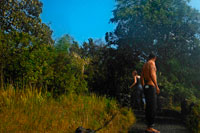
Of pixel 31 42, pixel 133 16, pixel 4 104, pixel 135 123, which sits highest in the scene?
pixel 133 16

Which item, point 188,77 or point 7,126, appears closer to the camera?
point 7,126

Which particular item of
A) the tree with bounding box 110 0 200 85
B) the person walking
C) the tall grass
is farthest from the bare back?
the tree with bounding box 110 0 200 85

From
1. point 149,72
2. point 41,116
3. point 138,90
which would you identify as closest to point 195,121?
point 149,72

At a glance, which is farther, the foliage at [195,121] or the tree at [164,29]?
the tree at [164,29]

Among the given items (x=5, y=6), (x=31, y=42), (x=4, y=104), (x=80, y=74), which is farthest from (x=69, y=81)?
(x=5, y=6)

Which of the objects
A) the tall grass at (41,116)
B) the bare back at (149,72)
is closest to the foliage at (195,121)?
the tall grass at (41,116)

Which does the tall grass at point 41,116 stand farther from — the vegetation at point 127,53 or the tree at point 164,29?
the tree at point 164,29

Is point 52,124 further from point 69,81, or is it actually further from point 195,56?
point 195,56

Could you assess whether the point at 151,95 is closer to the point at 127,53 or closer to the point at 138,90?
the point at 138,90

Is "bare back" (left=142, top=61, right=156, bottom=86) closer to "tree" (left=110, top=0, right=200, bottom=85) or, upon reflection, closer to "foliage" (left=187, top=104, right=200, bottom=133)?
"foliage" (left=187, top=104, right=200, bottom=133)

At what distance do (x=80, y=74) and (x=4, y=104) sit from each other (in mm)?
4893

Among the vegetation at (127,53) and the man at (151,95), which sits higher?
the vegetation at (127,53)

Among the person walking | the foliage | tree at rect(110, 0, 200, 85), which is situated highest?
tree at rect(110, 0, 200, 85)

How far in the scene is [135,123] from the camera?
8.37 metres
